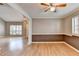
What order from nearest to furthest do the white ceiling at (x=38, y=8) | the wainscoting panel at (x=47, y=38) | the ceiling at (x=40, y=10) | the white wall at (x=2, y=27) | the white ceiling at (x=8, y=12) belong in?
the white ceiling at (x=38, y=8)
the ceiling at (x=40, y=10)
the wainscoting panel at (x=47, y=38)
the white ceiling at (x=8, y=12)
the white wall at (x=2, y=27)

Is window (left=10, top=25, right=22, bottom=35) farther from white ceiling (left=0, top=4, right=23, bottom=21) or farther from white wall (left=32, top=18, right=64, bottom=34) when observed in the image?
white wall (left=32, top=18, right=64, bottom=34)

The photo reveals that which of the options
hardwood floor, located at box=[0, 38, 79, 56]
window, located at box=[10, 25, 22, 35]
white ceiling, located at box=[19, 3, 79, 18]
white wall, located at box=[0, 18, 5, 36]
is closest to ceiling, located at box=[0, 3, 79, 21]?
white ceiling, located at box=[19, 3, 79, 18]

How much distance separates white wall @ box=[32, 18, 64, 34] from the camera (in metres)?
10.6

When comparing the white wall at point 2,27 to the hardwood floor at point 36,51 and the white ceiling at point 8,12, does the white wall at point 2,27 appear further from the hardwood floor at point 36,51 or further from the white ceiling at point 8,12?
the hardwood floor at point 36,51

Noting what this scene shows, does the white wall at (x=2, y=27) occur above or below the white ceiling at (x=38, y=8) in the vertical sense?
below

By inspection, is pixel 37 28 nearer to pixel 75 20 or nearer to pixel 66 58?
pixel 75 20

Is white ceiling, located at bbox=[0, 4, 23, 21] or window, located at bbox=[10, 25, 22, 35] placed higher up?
white ceiling, located at bbox=[0, 4, 23, 21]

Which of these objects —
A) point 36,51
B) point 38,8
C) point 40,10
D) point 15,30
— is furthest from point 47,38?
point 15,30

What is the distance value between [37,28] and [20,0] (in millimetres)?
9132

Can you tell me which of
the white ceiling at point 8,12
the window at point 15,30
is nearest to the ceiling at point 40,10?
the white ceiling at point 8,12

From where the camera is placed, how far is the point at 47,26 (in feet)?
35.0

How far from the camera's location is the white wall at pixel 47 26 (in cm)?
Answer: 1065

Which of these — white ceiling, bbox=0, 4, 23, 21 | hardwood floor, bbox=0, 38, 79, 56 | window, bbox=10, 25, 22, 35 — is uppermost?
white ceiling, bbox=0, 4, 23, 21

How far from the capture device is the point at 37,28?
34.9ft
